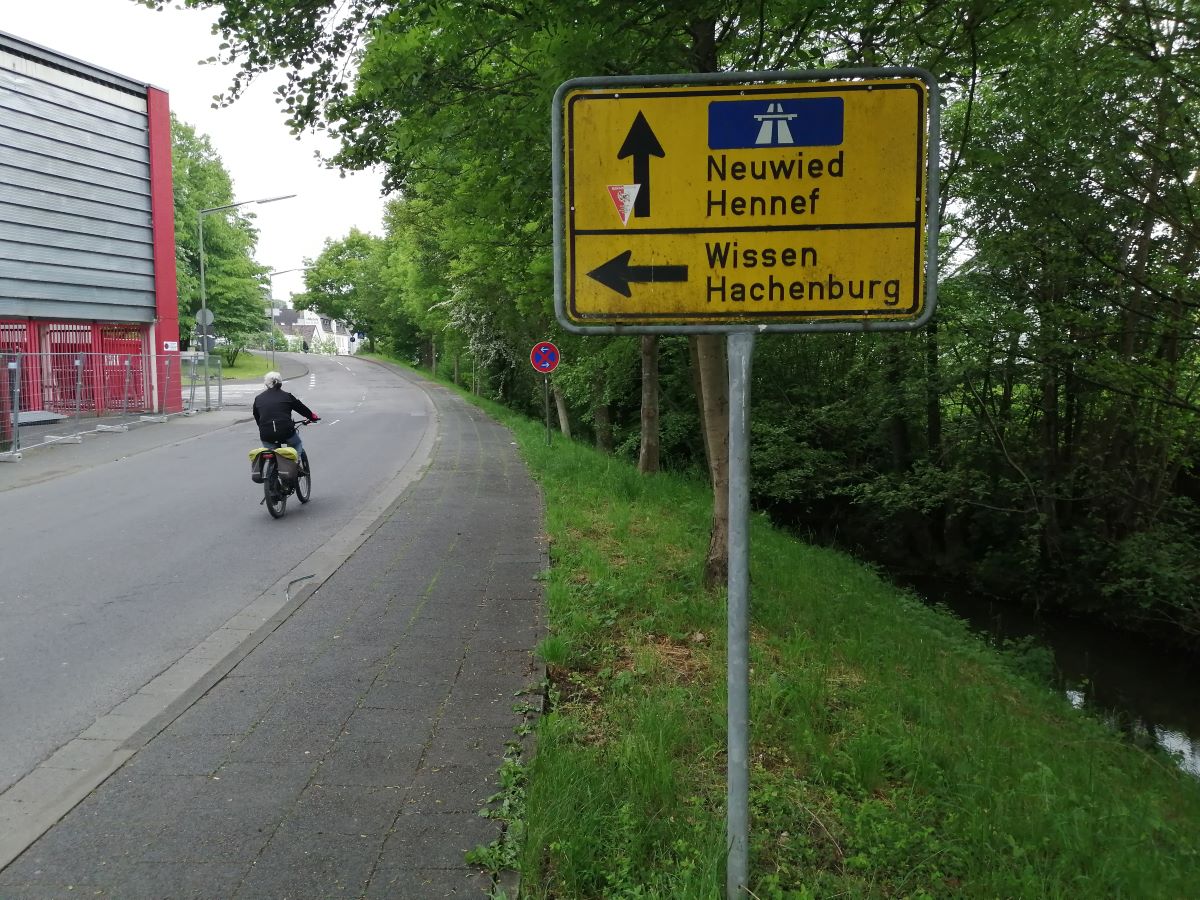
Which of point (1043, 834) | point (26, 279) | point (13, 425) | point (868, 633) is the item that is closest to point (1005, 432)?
point (868, 633)

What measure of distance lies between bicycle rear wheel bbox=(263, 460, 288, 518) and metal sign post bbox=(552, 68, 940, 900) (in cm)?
806

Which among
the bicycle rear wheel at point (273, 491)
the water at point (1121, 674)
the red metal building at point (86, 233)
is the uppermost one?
the red metal building at point (86, 233)

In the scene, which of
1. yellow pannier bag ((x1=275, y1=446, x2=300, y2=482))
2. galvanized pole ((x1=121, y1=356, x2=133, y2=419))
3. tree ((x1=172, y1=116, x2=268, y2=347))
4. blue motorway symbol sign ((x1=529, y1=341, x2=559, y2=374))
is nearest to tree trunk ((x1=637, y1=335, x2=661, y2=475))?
blue motorway symbol sign ((x1=529, y1=341, x2=559, y2=374))

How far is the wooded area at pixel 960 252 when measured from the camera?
5.93m

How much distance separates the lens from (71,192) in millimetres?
21031

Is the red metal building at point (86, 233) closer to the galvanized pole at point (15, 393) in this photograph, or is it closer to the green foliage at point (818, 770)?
the galvanized pole at point (15, 393)

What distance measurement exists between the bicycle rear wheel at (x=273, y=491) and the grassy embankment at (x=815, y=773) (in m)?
4.04

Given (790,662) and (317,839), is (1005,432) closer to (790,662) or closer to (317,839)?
(790,662)

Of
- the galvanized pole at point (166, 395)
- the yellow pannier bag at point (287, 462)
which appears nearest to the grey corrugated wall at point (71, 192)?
the galvanized pole at point (166, 395)

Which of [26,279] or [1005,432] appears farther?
[26,279]

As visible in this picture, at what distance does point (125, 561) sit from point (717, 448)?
5.12 metres

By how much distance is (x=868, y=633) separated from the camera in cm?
673

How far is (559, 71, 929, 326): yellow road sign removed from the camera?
8.05 ft

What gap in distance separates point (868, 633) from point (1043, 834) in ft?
10.9
